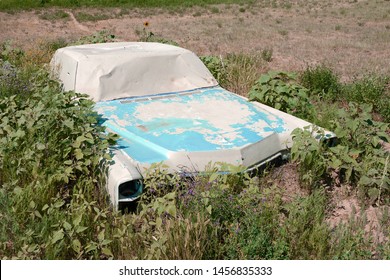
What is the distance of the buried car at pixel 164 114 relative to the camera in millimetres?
3684

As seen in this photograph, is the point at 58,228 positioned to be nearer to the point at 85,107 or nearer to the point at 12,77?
the point at 85,107

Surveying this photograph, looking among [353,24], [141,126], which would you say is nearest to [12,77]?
[141,126]

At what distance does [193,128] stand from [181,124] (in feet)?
0.46

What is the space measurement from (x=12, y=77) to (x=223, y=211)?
13.1 feet

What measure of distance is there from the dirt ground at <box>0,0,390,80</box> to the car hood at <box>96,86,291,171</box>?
3.98 meters

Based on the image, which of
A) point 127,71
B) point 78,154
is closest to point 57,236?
point 78,154

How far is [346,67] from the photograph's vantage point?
10.9 meters

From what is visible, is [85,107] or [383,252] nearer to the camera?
[383,252]

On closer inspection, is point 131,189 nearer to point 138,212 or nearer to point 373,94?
point 138,212

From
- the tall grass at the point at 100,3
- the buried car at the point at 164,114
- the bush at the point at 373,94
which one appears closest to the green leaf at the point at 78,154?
the buried car at the point at 164,114

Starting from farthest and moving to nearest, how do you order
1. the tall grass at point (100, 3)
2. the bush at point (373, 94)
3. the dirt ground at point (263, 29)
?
1. the tall grass at point (100, 3)
2. the dirt ground at point (263, 29)
3. the bush at point (373, 94)

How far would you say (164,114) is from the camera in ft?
14.7

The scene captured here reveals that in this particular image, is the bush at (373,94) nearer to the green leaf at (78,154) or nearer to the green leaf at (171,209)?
the green leaf at (171,209)

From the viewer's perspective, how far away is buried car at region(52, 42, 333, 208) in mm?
3684
